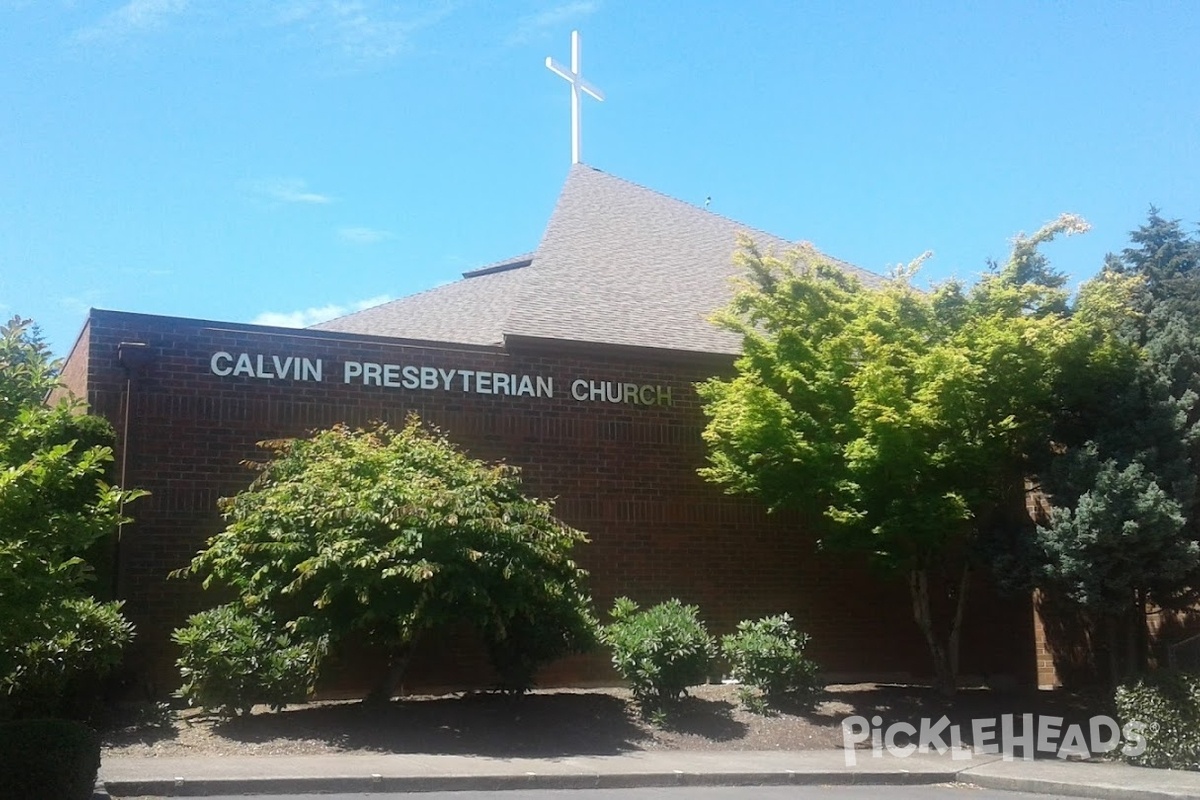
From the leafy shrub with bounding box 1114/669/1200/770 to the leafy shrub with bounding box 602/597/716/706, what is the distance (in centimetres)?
509

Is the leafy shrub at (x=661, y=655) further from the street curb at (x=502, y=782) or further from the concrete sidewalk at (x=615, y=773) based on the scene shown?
the street curb at (x=502, y=782)

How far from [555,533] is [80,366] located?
24.0 feet

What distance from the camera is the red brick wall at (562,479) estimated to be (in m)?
A: 14.9

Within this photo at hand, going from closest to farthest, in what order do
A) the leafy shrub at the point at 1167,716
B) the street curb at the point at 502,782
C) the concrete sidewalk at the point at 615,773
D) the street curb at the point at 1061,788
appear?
1. the street curb at the point at 502,782
2. the concrete sidewalk at the point at 615,773
3. the street curb at the point at 1061,788
4. the leafy shrub at the point at 1167,716

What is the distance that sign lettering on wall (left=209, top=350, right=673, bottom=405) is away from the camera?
15695mm

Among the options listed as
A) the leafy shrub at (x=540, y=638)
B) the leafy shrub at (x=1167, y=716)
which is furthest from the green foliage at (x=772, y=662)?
the leafy shrub at (x=1167, y=716)

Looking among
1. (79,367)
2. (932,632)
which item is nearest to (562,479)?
(932,632)

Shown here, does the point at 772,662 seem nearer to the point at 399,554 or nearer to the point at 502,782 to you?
the point at 502,782

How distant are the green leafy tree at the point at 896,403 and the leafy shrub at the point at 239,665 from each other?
6.46 m

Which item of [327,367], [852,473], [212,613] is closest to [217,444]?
[327,367]

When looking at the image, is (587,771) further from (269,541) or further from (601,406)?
(601,406)

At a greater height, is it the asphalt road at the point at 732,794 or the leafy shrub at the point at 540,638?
the leafy shrub at the point at 540,638

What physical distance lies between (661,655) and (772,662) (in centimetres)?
174

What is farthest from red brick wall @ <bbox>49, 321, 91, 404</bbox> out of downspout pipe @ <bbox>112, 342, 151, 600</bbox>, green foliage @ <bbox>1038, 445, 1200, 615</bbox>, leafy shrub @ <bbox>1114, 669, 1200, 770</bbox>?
leafy shrub @ <bbox>1114, 669, 1200, 770</bbox>
